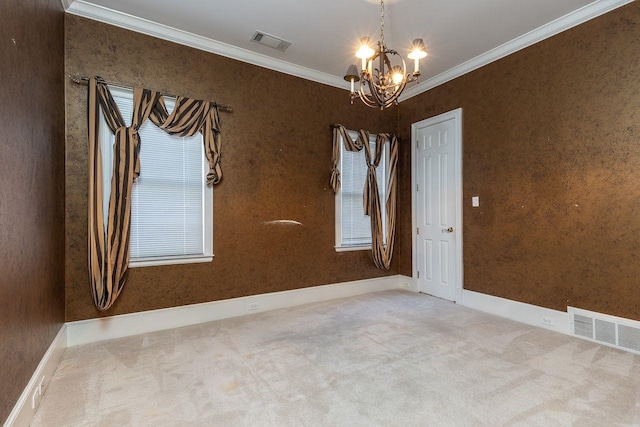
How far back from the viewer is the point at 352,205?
4.47 meters

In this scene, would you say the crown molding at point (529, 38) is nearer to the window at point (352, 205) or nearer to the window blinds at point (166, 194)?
the window at point (352, 205)

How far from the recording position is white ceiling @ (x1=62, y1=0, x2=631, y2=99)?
2.79 meters

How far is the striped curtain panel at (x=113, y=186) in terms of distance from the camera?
9.18 ft

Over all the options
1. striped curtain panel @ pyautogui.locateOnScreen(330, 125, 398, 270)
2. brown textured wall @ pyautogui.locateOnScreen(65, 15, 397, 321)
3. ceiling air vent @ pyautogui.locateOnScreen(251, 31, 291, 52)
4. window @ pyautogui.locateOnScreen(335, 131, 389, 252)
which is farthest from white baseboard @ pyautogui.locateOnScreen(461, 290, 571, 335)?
ceiling air vent @ pyautogui.locateOnScreen(251, 31, 291, 52)

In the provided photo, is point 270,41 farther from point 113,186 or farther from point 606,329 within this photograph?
point 606,329

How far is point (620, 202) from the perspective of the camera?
2680 millimetres

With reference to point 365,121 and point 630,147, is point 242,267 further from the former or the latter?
point 630,147

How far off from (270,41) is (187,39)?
869mm

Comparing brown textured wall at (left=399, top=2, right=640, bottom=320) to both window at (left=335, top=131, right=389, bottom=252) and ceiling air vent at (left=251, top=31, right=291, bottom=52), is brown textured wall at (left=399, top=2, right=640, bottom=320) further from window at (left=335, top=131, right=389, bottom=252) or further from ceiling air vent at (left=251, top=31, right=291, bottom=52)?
ceiling air vent at (left=251, top=31, right=291, bottom=52)

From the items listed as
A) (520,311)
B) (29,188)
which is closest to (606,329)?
(520,311)

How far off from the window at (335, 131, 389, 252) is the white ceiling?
133 cm

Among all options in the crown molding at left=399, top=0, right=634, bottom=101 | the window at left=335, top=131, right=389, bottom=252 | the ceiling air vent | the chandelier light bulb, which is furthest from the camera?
the window at left=335, top=131, right=389, bottom=252

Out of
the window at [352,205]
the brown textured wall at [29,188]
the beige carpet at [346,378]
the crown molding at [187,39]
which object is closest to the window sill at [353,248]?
the window at [352,205]

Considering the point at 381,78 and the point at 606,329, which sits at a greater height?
the point at 381,78
